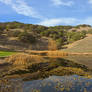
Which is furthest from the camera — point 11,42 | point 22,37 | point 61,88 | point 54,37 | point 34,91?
point 54,37

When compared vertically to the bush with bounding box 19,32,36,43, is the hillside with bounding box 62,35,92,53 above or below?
below

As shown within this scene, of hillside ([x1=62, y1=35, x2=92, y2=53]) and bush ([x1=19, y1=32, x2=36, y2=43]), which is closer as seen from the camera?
hillside ([x1=62, y1=35, x2=92, y2=53])

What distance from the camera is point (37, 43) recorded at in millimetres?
42344

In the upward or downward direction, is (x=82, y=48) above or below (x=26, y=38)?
below

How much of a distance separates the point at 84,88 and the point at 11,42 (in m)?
34.0

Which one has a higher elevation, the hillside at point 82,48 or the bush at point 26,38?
the bush at point 26,38

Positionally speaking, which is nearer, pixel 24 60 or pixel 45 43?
pixel 24 60

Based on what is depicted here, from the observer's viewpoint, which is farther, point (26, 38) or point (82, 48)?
point (26, 38)

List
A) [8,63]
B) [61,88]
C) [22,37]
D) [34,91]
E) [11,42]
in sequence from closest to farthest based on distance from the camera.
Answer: [34,91] < [61,88] < [8,63] < [11,42] < [22,37]

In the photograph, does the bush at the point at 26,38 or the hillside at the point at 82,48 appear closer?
the hillside at the point at 82,48

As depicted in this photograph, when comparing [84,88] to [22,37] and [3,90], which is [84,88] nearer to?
[3,90]

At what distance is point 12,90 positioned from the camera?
6441 millimetres

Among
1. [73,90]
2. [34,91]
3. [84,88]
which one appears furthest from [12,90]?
[84,88]

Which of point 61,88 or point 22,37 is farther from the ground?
point 22,37
